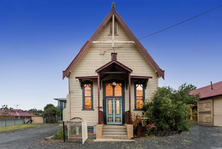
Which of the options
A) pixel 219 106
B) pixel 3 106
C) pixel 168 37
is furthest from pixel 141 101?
pixel 3 106

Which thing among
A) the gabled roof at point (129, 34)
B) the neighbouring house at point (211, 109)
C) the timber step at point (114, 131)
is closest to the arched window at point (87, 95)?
the gabled roof at point (129, 34)

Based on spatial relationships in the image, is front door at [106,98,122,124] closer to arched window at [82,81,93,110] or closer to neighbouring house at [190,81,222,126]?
arched window at [82,81,93,110]

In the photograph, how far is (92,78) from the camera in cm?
1123

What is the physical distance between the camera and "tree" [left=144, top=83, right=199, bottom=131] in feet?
31.2

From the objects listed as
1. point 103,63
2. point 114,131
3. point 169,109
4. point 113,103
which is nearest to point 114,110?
point 113,103

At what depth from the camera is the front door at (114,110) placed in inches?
445

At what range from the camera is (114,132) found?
32.2ft

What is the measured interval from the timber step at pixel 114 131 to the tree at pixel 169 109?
193cm

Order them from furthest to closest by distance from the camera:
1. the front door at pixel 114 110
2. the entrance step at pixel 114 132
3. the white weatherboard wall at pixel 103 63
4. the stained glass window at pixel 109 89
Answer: the stained glass window at pixel 109 89 < the white weatherboard wall at pixel 103 63 < the front door at pixel 114 110 < the entrance step at pixel 114 132

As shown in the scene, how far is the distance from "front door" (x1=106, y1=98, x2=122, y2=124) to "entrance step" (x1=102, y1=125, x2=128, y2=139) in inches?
40.3

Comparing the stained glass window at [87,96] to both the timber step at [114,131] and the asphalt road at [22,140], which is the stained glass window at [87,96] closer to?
the timber step at [114,131]

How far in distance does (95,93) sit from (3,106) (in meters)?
21.6

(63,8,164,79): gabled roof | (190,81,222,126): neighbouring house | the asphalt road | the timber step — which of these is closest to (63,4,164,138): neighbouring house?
(63,8,164,79): gabled roof

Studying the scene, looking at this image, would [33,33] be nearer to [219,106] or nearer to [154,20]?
[154,20]
